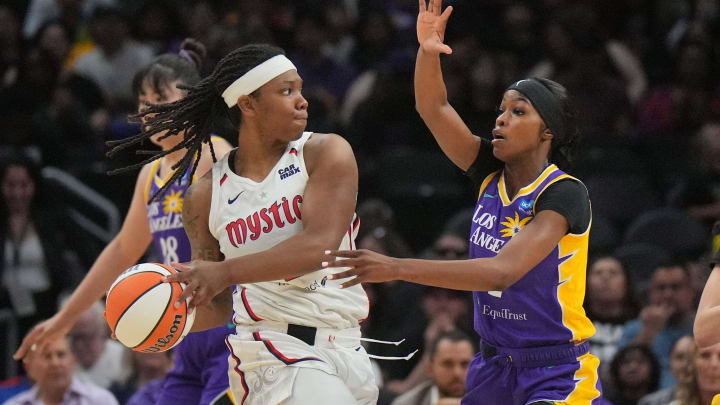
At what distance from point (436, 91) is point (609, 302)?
3943 millimetres

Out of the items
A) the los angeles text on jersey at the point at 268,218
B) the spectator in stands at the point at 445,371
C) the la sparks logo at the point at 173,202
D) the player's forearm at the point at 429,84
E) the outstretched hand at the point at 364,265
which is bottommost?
the spectator in stands at the point at 445,371

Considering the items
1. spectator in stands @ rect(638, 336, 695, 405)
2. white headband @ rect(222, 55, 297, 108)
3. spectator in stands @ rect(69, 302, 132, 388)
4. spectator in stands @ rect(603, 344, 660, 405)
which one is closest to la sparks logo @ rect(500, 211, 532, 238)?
white headband @ rect(222, 55, 297, 108)

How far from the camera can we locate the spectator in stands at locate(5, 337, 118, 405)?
24.6ft

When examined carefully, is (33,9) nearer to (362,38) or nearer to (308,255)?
(362,38)

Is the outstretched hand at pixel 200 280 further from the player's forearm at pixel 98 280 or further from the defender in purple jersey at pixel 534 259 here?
the player's forearm at pixel 98 280

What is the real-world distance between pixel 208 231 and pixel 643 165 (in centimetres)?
652

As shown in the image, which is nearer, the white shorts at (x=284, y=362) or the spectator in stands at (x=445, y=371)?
the white shorts at (x=284, y=362)

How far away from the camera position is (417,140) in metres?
10.9

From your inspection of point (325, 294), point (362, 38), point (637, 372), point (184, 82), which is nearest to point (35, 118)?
point (362, 38)

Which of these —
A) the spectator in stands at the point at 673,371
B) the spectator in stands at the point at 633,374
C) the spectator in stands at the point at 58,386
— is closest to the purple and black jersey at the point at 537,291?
the spectator in stands at the point at 673,371

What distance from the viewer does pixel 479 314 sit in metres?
4.75

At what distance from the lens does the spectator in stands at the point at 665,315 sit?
26.5 ft

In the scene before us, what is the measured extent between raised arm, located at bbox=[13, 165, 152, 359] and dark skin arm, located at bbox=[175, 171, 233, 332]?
3.84 feet

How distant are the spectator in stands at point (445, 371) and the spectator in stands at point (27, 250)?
10.8 ft
